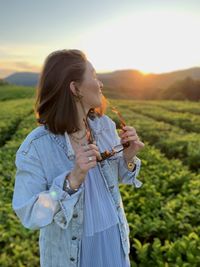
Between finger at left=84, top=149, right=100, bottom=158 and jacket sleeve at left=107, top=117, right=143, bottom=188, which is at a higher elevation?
finger at left=84, top=149, right=100, bottom=158

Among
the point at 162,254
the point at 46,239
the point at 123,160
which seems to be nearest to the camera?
the point at 46,239

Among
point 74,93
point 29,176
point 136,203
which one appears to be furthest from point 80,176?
point 136,203

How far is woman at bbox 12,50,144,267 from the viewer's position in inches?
86.7

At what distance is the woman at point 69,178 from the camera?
86.7 inches

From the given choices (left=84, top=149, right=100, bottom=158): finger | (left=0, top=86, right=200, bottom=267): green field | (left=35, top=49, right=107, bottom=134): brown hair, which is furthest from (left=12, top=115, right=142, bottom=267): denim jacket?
(left=0, top=86, right=200, bottom=267): green field

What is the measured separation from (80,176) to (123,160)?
58 centimetres

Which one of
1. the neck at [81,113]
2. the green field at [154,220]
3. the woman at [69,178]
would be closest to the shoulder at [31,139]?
the woman at [69,178]

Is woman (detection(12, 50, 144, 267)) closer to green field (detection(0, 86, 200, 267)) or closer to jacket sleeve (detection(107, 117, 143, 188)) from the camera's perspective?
jacket sleeve (detection(107, 117, 143, 188))

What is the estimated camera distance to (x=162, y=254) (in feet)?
14.1

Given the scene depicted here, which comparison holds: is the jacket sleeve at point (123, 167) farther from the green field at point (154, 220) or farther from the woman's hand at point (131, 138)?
the green field at point (154, 220)

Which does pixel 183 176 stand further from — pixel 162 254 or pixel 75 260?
pixel 75 260

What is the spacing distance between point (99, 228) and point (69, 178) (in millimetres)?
425

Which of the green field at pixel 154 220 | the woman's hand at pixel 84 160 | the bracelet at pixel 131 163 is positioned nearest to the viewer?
the woman's hand at pixel 84 160

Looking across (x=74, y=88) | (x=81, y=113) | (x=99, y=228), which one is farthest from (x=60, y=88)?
(x=99, y=228)
